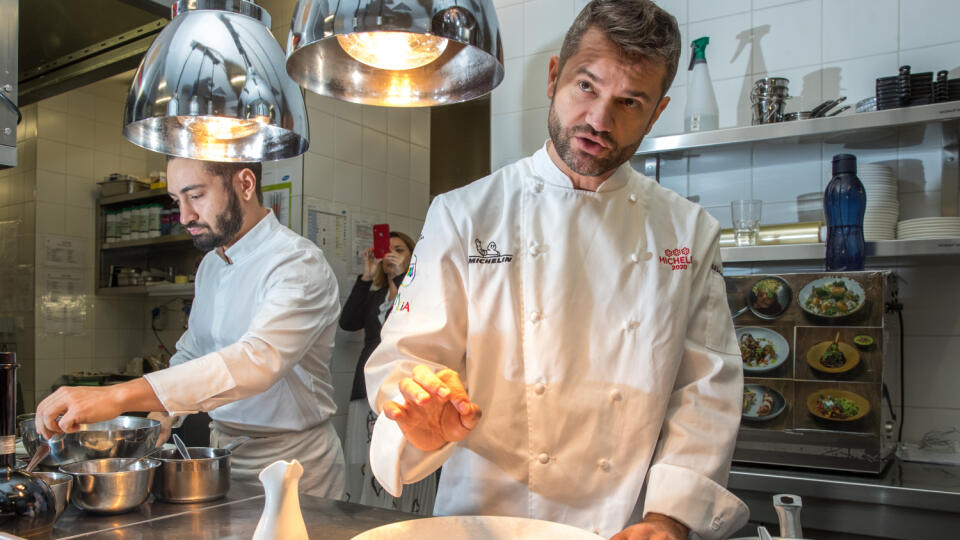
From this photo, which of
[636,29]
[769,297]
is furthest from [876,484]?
[636,29]

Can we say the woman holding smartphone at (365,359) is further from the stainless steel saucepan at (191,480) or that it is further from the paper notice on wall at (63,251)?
the paper notice on wall at (63,251)

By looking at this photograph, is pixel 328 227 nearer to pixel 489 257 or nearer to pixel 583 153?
pixel 489 257

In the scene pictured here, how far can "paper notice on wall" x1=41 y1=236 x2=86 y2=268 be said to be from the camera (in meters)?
4.54

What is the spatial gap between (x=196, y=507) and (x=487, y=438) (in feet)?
1.86

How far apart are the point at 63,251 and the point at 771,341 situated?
4516mm

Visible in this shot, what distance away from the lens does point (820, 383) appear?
78.8 inches

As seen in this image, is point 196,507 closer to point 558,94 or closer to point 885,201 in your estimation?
point 558,94

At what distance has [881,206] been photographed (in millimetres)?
2211

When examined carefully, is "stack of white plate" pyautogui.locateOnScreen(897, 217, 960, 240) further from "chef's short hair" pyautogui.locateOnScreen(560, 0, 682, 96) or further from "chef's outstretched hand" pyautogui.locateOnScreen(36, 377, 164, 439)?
"chef's outstretched hand" pyautogui.locateOnScreen(36, 377, 164, 439)

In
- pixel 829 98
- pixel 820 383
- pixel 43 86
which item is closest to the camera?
pixel 820 383

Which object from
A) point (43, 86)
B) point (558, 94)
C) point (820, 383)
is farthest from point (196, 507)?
point (43, 86)

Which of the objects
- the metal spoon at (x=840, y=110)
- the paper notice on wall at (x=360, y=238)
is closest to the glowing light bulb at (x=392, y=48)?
the metal spoon at (x=840, y=110)

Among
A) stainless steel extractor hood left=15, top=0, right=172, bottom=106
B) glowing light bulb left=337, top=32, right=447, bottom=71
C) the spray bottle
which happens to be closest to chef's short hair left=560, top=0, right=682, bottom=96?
glowing light bulb left=337, top=32, right=447, bottom=71

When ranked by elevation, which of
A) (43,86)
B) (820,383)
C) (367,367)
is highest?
(43,86)
